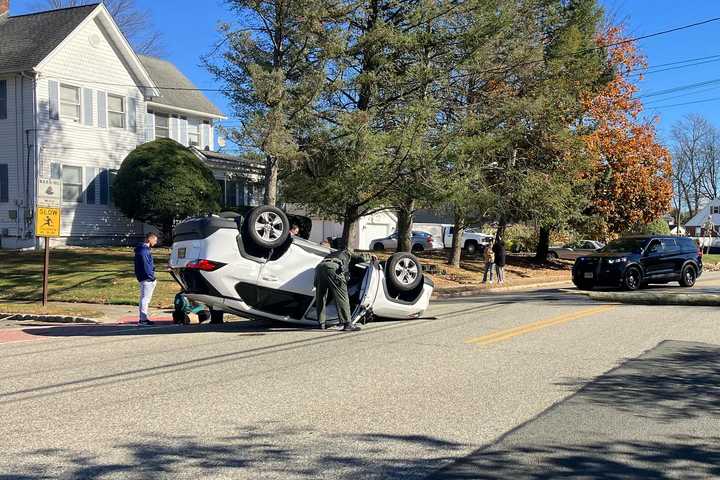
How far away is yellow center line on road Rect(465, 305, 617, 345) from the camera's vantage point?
1063cm

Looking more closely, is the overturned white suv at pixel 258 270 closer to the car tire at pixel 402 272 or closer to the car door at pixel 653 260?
the car tire at pixel 402 272

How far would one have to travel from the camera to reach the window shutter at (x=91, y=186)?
27925 mm

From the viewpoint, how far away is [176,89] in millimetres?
33750

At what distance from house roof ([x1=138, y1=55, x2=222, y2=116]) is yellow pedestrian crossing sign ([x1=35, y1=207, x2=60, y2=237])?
1733cm

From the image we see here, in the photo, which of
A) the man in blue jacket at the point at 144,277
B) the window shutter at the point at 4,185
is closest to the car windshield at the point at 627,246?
the man in blue jacket at the point at 144,277

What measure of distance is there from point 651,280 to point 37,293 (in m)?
17.4

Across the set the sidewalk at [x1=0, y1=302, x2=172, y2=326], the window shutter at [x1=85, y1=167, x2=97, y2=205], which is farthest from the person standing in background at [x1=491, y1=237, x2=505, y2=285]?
the window shutter at [x1=85, y1=167, x2=97, y2=205]

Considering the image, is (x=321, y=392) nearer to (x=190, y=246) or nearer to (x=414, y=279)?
(x=190, y=246)

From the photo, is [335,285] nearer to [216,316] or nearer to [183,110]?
[216,316]

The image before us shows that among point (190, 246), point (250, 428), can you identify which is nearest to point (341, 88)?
point (190, 246)

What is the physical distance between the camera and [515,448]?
5.44 m

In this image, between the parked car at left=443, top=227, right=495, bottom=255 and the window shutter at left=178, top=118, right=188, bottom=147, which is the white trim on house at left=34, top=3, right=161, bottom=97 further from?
the parked car at left=443, top=227, right=495, bottom=255

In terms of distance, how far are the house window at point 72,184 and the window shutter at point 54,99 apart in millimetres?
1972

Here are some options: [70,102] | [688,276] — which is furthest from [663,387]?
[70,102]
